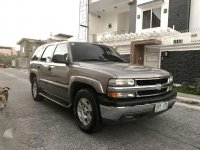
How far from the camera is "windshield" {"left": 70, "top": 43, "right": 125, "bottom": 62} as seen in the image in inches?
194

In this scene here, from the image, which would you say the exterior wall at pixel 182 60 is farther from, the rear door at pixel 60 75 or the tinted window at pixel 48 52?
the rear door at pixel 60 75

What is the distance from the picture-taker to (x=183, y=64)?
11.8m

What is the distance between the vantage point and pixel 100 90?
372cm

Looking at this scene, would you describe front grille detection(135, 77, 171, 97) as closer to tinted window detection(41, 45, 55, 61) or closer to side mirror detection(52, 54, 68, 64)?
side mirror detection(52, 54, 68, 64)

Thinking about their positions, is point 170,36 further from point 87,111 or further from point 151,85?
point 87,111

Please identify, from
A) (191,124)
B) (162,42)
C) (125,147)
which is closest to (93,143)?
(125,147)

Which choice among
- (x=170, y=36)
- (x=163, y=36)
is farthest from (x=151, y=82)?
(x=163, y=36)

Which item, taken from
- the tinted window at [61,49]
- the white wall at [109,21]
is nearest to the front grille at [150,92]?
the tinted window at [61,49]

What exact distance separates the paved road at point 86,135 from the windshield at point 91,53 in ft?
4.96

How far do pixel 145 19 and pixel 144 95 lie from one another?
15.1m

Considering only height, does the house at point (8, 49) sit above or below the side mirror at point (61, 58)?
above

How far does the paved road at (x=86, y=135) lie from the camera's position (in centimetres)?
368

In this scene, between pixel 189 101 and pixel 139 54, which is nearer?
pixel 189 101

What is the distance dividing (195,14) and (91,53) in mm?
11860
